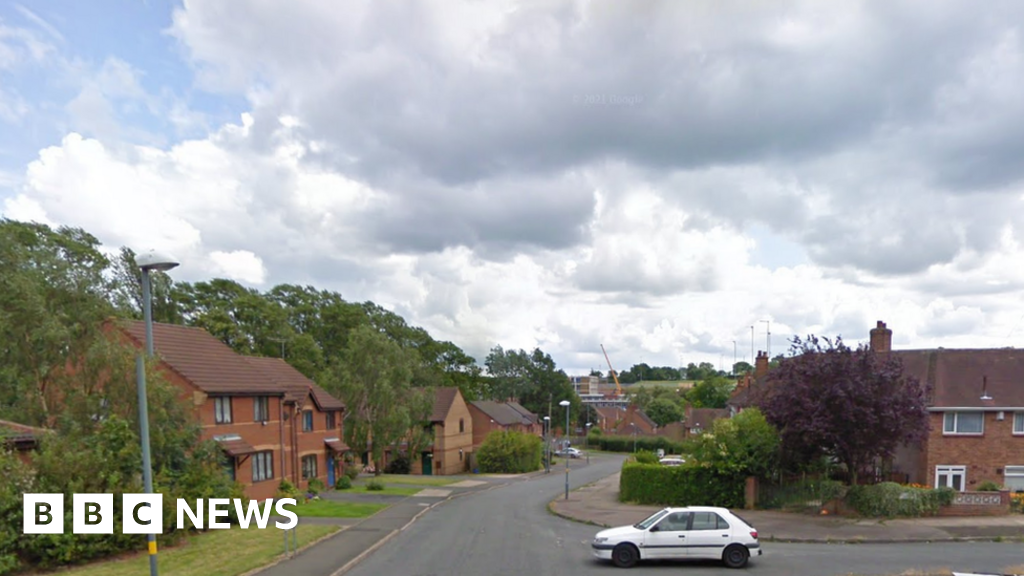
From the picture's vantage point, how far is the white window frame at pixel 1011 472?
28.4 metres

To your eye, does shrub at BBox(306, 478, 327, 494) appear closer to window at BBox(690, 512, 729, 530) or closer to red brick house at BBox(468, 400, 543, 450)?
window at BBox(690, 512, 729, 530)

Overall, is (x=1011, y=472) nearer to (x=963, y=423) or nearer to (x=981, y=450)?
(x=981, y=450)

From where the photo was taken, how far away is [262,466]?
102 ft

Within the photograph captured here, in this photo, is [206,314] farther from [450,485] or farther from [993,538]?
[993,538]

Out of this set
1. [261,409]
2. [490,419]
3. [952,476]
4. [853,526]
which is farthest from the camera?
[490,419]

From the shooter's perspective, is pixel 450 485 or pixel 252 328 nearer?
pixel 450 485

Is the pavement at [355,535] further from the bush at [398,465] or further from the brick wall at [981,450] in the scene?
the brick wall at [981,450]

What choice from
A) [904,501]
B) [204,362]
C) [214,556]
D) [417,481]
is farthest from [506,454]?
[214,556]

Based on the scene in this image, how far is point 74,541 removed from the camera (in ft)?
56.4

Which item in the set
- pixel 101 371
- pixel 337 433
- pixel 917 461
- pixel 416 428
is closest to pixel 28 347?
pixel 101 371

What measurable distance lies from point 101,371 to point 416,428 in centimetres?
3395

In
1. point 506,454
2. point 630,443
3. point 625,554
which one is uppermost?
point 625,554

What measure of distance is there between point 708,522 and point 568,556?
3.97 meters

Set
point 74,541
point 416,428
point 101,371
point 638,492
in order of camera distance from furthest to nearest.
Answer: point 416,428
point 638,492
point 101,371
point 74,541
